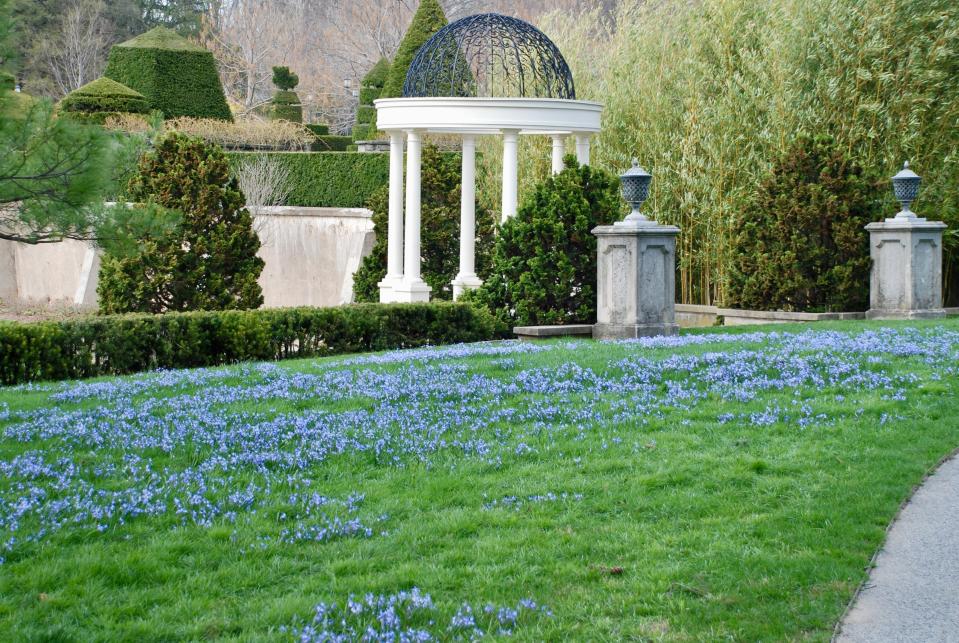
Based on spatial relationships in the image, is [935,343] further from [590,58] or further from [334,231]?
[334,231]

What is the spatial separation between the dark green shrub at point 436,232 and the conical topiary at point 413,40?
598 centimetres

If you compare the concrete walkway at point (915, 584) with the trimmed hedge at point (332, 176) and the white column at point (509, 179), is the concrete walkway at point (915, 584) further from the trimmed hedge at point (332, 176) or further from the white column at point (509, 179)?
the trimmed hedge at point (332, 176)

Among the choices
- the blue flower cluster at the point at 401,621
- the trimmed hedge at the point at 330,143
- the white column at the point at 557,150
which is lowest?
the blue flower cluster at the point at 401,621

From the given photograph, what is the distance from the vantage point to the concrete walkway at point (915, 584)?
3.47m

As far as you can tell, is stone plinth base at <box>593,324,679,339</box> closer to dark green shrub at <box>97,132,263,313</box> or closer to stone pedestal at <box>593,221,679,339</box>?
stone pedestal at <box>593,221,679,339</box>

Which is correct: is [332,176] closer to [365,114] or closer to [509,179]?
[365,114]

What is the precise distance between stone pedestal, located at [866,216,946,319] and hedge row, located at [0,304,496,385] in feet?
17.4

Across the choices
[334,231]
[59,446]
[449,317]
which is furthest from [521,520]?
A: [334,231]

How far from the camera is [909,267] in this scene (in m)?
13.3

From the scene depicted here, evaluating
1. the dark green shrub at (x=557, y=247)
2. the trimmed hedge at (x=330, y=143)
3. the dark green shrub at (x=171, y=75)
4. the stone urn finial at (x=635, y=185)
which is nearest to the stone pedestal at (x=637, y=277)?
the stone urn finial at (x=635, y=185)

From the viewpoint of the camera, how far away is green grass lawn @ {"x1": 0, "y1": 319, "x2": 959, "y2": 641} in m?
3.72

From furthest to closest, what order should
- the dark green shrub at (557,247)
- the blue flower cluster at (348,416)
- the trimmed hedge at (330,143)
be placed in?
the trimmed hedge at (330,143), the dark green shrub at (557,247), the blue flower cluster at (348,416)

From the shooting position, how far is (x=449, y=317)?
506 inches

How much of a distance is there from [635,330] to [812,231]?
181 inches
